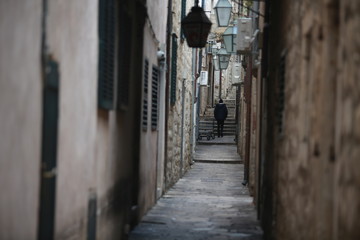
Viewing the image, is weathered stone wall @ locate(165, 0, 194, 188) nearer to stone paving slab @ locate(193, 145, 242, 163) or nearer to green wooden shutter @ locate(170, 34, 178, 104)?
green wooden shutter @ locate(170, 34, 178, 104)

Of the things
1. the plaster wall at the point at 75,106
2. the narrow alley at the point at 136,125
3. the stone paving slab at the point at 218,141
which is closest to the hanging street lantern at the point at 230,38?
the narrow alley at the point at 136,125

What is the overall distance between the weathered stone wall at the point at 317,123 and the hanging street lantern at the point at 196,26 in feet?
11.3

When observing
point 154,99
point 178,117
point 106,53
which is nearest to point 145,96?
point 154,99

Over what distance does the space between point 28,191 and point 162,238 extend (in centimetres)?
438

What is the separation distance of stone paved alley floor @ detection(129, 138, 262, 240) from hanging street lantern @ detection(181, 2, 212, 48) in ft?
9.61

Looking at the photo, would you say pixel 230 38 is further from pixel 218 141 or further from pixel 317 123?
pixel 218 141

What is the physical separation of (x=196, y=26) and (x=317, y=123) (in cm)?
668

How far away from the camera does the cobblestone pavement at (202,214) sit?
825 cm

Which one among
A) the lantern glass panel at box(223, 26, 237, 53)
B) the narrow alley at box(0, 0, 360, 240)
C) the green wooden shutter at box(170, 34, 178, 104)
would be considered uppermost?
the lantern glass panel at box(223, 26, 237, 53)

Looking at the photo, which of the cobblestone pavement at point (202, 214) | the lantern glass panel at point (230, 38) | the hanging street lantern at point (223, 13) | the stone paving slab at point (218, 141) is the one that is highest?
the hanging street lantern at point (223, 13)

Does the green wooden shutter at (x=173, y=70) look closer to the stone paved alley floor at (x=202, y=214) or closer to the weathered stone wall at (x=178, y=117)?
the weathered stone wall at (x=178, y=117)

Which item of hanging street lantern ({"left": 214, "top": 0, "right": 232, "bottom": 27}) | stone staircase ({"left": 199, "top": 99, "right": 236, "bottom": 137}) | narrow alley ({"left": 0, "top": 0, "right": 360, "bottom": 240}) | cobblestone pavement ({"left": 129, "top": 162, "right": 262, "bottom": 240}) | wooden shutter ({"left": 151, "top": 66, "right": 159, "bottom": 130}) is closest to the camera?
narrow alley ({"left": 0, "top": 0, "right": 360, "bottom": 240})

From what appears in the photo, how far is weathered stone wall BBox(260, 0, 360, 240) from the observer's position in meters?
3.16

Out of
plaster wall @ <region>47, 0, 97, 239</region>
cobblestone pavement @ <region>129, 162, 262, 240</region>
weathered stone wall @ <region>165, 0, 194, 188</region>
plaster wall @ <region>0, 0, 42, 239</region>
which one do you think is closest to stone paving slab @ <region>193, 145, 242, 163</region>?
weathered stone wall @ <region>165, 0, 194, 188</region>
